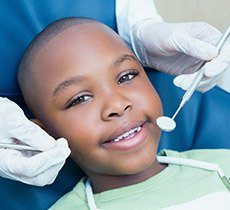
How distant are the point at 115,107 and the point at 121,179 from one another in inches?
7.3

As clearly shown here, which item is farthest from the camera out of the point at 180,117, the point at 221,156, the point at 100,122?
the point at 180,117

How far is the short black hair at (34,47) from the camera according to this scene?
3.42ft

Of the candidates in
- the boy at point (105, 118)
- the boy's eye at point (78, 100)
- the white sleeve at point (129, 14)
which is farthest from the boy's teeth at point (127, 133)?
the white sleeve at point (129, 14)

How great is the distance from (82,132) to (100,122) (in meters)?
0.04

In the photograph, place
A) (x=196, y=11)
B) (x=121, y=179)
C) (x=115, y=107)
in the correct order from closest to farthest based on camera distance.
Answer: (x=115, y=107)
(x=121, y=179)
(x=196, y=11)

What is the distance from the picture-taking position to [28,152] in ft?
3.33

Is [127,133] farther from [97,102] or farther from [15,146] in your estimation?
[15,146]

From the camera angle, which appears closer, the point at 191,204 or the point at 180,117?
the point at 191,204

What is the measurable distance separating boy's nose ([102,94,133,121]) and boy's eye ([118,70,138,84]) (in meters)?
0.06

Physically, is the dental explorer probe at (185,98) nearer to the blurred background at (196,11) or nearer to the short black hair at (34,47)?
the short black hair at (34,47)

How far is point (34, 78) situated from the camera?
1031 millimetres

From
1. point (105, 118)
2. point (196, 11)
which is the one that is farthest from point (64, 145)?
point (196, 11)

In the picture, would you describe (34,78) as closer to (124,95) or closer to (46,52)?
(46,52)

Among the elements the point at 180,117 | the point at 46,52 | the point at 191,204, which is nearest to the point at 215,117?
the point at 180,117
